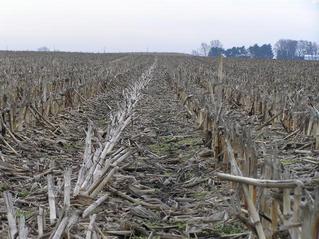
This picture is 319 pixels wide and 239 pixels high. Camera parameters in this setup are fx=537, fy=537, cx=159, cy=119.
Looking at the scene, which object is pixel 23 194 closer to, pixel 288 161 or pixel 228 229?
pixel 228 229

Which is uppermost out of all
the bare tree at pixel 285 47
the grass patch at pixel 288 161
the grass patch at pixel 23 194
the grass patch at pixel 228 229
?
the bare tree at pixel 285 47

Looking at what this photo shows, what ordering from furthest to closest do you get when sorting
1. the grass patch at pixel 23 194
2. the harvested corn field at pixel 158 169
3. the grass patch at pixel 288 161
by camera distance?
the grass patch at pixel 288 161 < the grass patch at pixel 23 194 < the harvested corn field at pixel 158 169

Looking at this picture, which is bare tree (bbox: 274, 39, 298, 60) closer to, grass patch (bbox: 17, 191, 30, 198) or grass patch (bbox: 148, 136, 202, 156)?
grass patch (bbox: 148, 136, 202, 156)

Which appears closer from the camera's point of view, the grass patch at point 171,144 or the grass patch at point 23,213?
the grass patch at point 23,213

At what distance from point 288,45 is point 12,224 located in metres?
134

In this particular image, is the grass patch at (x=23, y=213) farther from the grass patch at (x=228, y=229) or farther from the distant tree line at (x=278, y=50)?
the distant tree line at (x=278, y=50)

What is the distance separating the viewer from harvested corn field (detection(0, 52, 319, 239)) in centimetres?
332

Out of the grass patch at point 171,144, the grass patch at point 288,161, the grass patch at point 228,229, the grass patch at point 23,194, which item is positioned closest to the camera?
the grass patch at point 228,229

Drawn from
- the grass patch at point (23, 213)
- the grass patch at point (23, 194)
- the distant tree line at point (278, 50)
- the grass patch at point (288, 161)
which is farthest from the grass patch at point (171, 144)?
the distant tree line at point (278, 50)

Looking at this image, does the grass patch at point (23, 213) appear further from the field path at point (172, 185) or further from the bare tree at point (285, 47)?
the bare tree at point (285, 47)

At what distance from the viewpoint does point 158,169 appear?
6621 millimetres

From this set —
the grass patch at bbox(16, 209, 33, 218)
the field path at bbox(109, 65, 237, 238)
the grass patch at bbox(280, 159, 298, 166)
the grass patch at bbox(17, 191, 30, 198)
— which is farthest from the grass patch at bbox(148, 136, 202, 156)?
the grass patch at bbox(16, 209, 33, 218)

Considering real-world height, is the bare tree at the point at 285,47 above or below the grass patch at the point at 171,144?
above

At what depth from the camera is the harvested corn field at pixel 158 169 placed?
3320 millimetres
